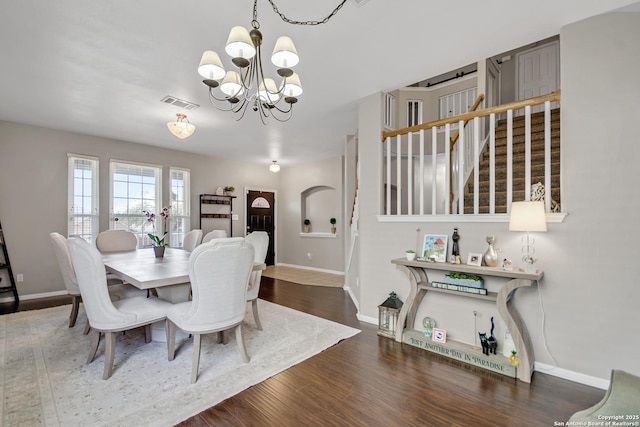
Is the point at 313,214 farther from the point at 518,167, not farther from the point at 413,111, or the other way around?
the point at 518,167

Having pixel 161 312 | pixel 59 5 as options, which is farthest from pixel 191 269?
pixel 59 5

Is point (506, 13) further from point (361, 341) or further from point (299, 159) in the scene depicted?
point (299, 159)

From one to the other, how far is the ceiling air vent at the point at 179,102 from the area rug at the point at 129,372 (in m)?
2.73

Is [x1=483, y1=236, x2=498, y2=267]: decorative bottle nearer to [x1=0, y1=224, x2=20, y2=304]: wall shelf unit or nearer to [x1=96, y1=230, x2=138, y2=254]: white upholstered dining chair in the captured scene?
[x1=96, y1=230, x2=138, y2=254]: white upholstered dining chair

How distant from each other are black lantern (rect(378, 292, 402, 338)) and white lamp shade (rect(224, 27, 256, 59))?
258cm

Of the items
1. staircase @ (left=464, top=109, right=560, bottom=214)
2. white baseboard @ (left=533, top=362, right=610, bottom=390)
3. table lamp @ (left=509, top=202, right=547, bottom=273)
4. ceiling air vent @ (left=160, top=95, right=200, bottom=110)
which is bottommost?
white baseboard @ (left=533, top=362, right=610, bottom=390)

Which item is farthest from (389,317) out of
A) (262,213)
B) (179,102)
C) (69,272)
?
(262,213)

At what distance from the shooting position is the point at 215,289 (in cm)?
207

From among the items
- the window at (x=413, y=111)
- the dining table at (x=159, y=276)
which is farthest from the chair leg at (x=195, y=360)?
the window at (x=413, y=111)

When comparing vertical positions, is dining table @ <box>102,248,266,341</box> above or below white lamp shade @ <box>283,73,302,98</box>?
below

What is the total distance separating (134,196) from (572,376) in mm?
6524

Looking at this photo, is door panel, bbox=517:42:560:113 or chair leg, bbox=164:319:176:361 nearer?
chair leg, bbox=164:319:176:361

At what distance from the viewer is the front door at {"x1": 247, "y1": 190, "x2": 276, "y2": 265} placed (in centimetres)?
736

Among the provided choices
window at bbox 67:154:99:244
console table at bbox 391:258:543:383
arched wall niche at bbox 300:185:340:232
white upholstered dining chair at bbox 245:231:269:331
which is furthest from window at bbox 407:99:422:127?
window at bbox 67:154:99:244
